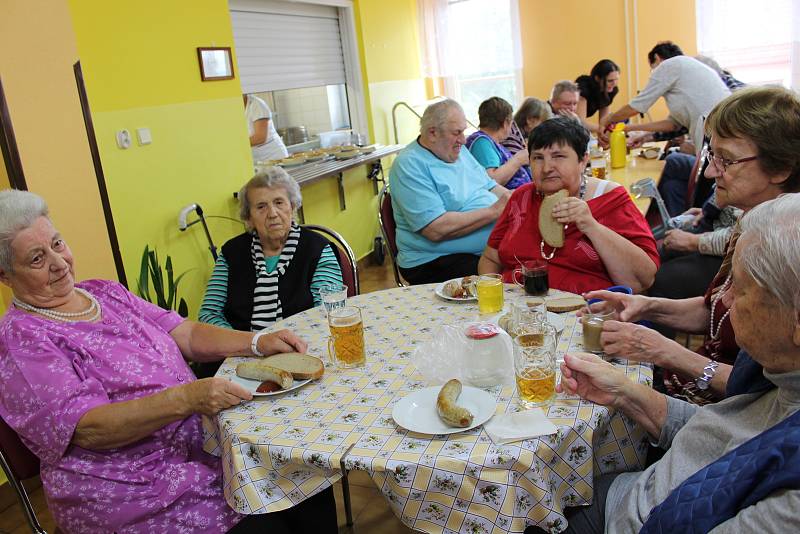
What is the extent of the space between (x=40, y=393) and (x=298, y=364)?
0.54 meters

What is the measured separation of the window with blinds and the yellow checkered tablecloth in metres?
3.51

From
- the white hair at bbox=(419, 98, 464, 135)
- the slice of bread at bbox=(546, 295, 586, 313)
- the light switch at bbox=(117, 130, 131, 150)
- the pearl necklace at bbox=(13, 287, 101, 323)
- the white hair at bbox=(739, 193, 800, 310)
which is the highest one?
the light switch at bbox=(117, 130, 131, 150)

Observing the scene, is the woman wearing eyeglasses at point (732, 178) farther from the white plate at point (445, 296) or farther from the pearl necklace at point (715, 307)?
the white plate at point (445, 296)

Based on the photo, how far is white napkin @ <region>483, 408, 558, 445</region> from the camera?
112cm

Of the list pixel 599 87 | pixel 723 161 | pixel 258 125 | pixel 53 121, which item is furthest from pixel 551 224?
pixel 599 87

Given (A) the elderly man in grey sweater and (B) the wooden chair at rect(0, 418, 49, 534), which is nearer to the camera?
(A) the elderly man in grey sweater

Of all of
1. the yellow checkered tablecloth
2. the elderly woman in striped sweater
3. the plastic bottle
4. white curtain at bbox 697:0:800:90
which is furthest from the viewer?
white curtain at bbox 697:0:800:90

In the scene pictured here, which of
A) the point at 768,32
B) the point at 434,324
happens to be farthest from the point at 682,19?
the point at 434,324

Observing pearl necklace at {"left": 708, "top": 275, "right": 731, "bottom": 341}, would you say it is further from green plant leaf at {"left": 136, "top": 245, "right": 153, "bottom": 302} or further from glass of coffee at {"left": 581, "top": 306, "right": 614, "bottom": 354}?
green plant leaf at {"left": 136, "top": 245, "right": 153, "bottom": 302}

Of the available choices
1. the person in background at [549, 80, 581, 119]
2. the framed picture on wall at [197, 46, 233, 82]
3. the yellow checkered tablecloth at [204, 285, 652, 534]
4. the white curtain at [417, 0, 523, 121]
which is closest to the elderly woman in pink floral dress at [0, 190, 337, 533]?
the yellow checkered tablecloth at [204, 285, 652, 534]

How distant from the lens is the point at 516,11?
22.1 feet

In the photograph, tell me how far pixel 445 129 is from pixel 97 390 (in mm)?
1984

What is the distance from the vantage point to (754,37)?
5871 millimetres

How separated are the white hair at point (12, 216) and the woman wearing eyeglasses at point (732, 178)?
1406 mm
